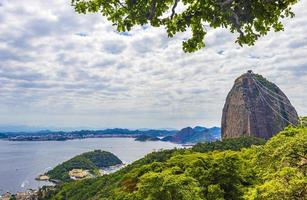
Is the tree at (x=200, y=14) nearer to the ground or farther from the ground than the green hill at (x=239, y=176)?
farther from the ground

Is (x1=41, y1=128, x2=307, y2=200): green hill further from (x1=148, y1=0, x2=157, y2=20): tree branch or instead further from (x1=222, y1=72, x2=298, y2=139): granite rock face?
(x1=222, y1=72, x2=298, y2=139): granite rock face

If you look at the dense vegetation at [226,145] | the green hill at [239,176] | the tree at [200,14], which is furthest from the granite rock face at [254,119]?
the tree at [200,14]

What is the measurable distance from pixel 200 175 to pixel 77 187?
301 ft

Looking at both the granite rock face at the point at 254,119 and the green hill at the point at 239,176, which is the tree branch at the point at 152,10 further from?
the granite rock face at the point at 254,119

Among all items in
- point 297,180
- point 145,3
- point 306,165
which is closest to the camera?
point 145,3

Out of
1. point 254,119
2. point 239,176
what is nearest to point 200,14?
point 239,176

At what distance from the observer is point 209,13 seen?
891 cm

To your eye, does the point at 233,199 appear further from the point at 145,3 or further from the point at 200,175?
the point at 145,3

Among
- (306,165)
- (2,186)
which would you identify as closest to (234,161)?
(306,165)

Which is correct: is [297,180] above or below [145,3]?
below

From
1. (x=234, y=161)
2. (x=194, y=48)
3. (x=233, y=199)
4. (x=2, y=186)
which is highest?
(x=194, y=48)

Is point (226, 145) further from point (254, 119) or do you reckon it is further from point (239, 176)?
point (239, 176)

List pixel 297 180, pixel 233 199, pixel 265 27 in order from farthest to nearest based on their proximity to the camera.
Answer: pixel 233 199, pixel 297 180, pixel 265 27

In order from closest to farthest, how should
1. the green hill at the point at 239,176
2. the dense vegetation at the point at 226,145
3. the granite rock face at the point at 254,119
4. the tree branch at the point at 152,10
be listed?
the tree branch at the point at 152,10
the green hill at the point at 239,176
the dense vegetation at the point at 226,145
the granite rock face at the point at 254,119
